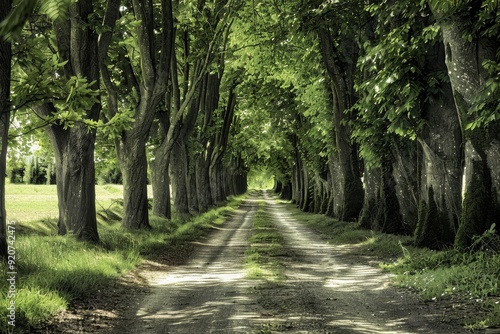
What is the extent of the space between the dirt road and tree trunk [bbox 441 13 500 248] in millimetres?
2302

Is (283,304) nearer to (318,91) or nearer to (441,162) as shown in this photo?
(441,162)

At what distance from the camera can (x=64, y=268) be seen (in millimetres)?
9062

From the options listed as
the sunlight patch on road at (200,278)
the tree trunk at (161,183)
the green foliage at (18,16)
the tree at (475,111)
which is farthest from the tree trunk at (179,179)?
the green foliage at (18,16)

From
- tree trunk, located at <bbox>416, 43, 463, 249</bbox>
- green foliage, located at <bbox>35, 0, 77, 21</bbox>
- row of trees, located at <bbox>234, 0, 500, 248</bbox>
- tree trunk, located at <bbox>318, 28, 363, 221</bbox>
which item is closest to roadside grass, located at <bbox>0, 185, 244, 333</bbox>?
green foliage, located at <bbox>35, 0, 77, 21</bbox>

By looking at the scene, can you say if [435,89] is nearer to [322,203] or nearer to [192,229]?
[192,229]

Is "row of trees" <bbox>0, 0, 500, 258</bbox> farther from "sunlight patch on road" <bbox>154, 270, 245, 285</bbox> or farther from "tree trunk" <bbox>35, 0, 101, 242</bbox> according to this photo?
"sunlight patch on road" <bbox>154, 270, 245, 285</bbox>

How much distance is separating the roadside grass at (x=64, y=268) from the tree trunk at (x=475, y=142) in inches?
300

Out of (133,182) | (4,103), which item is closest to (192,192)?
(133,182)

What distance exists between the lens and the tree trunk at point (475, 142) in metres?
10.6

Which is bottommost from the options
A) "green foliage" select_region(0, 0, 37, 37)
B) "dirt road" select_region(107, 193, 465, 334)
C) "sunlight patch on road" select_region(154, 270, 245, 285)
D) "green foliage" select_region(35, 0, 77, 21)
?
"sunlight patch on road" select_region(154, 270, 245, 285)

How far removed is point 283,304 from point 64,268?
159 inches

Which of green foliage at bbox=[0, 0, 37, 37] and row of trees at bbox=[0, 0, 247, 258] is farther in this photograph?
row of trees at bbox=[0, 0, 247, 258]

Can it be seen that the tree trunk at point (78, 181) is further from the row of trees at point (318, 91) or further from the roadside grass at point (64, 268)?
the roadside grass at point (64, 268)

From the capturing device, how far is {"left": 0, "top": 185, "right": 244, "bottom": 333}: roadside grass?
6719 mm
